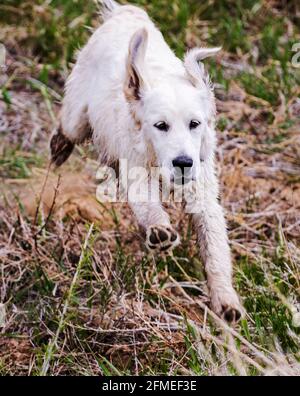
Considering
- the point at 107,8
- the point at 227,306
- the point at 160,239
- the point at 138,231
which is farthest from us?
the point at 107,8

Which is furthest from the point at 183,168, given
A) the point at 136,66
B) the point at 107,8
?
the point at 107,8

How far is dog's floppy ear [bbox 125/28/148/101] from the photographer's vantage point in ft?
16.1

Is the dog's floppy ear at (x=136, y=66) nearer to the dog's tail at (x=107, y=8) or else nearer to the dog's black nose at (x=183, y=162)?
the dog's black nose at (x=183, y=162)

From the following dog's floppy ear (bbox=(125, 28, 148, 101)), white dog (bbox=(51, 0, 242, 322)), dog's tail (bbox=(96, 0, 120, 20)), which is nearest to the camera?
white dog (bbox=(51, 0, 242, 322))

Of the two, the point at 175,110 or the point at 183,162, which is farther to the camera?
the point at 175,110

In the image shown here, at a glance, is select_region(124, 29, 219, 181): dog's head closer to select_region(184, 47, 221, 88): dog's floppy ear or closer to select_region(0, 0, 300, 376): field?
select_region(184, 47, 221, 88): dog's floppy ear

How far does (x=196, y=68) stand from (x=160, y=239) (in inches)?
36.1

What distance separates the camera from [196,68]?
501 cm

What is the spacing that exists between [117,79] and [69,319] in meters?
1.23

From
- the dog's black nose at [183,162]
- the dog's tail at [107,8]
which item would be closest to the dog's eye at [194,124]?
the dog's black nose at [183,162]

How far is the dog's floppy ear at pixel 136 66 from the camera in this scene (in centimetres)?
492

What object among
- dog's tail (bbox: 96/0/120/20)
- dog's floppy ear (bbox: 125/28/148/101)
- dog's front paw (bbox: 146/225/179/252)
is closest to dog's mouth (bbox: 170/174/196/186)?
dog's front paw (bbox: 146/225/179/252)

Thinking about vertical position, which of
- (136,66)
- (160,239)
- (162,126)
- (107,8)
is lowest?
(160,239)

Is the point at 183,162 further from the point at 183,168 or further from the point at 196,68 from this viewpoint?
the point at 196,68
